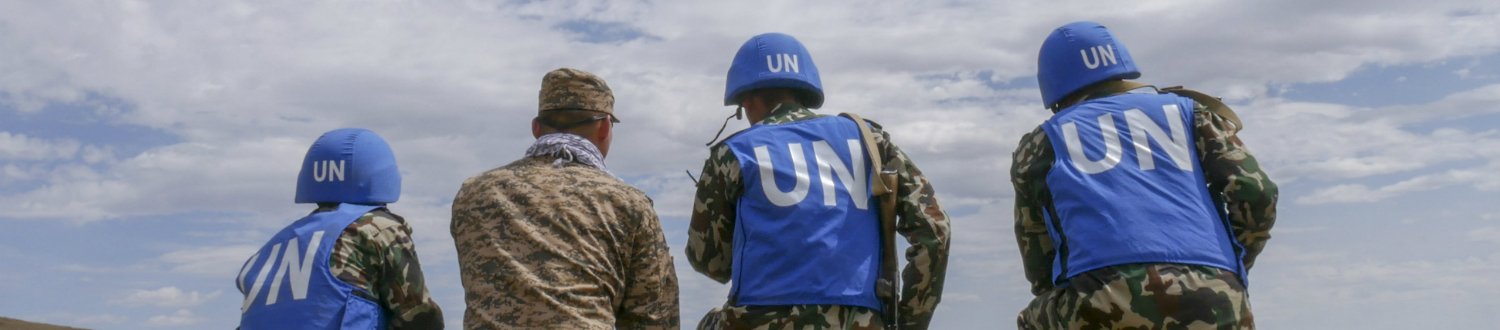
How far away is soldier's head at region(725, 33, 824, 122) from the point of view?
254 inches

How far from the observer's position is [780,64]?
6461 millimetres

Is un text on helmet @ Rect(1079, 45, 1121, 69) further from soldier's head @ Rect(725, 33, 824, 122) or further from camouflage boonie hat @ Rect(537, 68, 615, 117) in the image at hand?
camouflage boonie hat @ Rect(537, 68, 615, 117)

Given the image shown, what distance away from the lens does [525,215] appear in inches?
233

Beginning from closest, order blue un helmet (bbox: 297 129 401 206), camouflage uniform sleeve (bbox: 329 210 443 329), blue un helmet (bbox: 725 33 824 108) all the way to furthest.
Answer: blue un helmet (bbox: 725 33 824 108)
camouflage uniform sleeve (bbox: 329 210 443 329)
blue un helmet (bbox: 297 129 401 206)

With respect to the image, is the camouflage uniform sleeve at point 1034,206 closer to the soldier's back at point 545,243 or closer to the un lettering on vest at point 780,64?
the un lettering on vest at point 780,64

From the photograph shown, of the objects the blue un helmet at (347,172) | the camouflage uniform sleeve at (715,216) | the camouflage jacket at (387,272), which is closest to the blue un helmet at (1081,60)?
the camouflage uniform sleeve at (715,216)

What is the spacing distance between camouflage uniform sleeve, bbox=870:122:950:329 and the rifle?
0.06m

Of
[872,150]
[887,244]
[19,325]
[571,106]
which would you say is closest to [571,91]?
[571,106]

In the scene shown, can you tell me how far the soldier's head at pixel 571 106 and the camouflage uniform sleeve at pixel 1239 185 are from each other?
2845 millimetres

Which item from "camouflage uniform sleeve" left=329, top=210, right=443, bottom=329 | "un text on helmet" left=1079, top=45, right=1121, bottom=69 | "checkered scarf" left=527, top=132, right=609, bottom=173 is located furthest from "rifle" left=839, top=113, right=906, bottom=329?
"camouflage uniform sleeve" left=329, top=210, right=443, bottom=329

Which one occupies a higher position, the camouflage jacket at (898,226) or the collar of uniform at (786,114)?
the collar of uniform at (786,114)

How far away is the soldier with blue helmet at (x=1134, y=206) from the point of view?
545 cm

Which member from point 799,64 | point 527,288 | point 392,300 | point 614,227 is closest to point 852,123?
point 799,64

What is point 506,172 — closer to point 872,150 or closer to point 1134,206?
point 872,150
